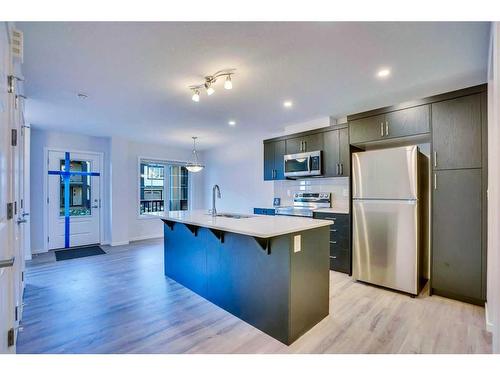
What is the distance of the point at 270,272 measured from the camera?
2.08 m

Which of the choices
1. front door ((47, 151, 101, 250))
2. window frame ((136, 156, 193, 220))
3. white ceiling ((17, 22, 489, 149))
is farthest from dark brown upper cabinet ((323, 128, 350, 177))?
front door ((47, 151, 101, 250))

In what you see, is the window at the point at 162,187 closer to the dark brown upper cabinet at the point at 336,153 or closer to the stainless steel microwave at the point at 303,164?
the stainless steel microwave at the point at 303,164

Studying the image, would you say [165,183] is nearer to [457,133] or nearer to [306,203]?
[306,203]

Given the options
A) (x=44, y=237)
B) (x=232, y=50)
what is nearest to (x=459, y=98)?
(x=232, y=50)

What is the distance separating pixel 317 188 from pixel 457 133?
7.08 feet

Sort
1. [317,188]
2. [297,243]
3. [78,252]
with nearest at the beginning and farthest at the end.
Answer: [297,243], [317,188], [78,252]

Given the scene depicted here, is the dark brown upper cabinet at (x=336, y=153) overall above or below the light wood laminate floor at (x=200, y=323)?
above

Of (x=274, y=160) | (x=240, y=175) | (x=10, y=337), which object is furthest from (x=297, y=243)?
(x=240, y=175)

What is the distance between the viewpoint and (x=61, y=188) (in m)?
5.19

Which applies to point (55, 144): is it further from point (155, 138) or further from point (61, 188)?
point (155, 138)

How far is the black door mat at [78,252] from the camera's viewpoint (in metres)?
4.56

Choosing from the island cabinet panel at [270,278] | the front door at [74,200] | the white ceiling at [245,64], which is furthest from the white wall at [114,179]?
the island cabinet panel at [270,278]

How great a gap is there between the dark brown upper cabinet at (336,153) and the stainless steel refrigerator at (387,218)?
0.42 meters
